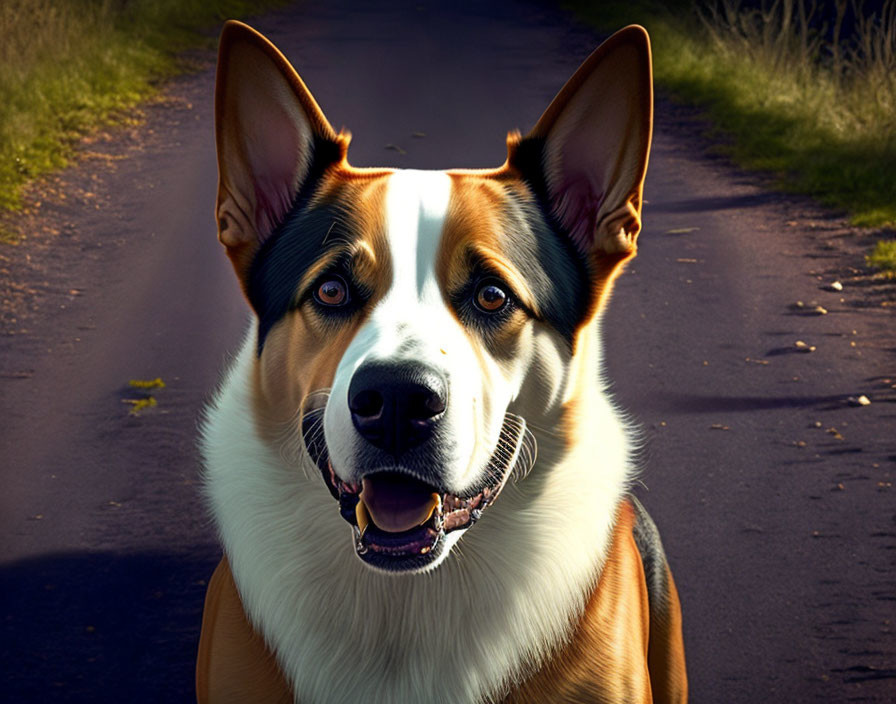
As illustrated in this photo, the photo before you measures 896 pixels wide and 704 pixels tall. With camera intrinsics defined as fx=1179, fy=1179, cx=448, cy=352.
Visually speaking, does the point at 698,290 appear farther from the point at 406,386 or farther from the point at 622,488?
the point at 406,386

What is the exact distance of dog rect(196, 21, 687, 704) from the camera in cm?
309

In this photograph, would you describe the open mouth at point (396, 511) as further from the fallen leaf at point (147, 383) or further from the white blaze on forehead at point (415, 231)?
the fallen leaf at point (147, 383)

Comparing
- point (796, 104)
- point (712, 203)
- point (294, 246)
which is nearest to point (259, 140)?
point (294, 246)

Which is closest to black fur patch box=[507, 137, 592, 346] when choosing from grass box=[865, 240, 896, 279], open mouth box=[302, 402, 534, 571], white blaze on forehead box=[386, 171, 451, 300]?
white blaze on forehead box=[386, 171, 451, 300]

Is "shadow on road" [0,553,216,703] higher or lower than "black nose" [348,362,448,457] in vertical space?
lower

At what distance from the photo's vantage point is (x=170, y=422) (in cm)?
607

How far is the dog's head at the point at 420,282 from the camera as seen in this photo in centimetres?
287

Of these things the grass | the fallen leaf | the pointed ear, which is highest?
the pointed ear

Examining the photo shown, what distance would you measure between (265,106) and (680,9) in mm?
12876

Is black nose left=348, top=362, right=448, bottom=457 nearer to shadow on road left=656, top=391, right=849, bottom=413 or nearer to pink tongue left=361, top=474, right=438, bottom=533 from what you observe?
pink tongue left=361, top=474, right=438, bottom=533

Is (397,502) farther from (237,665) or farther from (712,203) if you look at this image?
(712,203)

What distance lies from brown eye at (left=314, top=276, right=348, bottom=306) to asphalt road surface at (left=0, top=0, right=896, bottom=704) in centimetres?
187

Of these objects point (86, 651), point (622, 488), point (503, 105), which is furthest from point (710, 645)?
point (503, 105)

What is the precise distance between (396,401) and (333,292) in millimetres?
482
